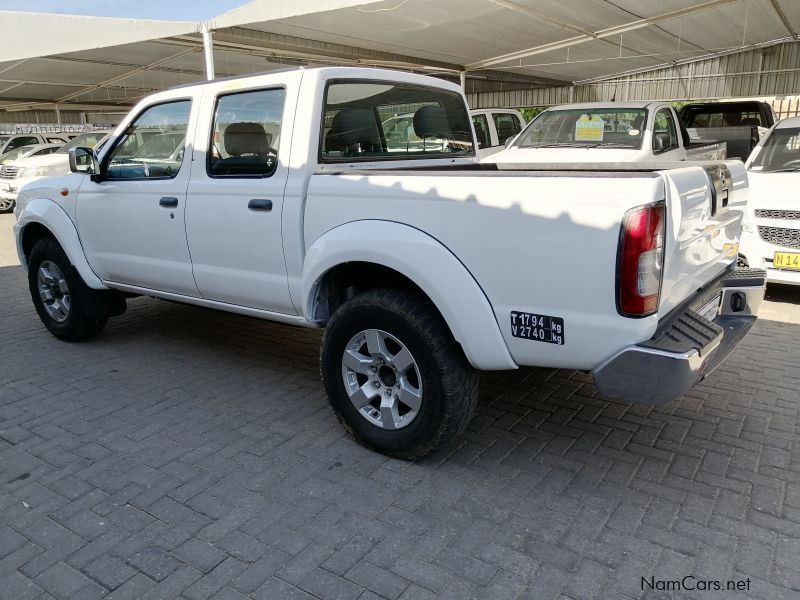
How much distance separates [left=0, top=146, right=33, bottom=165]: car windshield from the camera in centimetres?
1462

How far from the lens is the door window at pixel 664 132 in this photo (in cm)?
823

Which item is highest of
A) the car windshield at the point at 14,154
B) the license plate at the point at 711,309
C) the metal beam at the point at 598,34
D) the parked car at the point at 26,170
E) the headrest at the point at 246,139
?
the metal beam at the point at 598,34

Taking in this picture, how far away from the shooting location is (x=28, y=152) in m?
14.6

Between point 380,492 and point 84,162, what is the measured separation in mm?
3346

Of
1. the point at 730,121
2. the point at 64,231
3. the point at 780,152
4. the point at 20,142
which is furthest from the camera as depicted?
the point at 20,142

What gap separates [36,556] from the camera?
2.60 meters

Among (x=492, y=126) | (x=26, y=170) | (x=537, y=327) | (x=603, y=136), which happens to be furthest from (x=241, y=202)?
(x=26, y=170)

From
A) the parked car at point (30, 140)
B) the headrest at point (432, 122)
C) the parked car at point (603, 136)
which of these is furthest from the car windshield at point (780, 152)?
the parked car at point (30, 140)

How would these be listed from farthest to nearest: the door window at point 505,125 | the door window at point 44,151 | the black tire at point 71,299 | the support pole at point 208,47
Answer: the door window at point 44,151 → the door window at point 505,125 → the support pole at point 208,47 → the black tire at point 71,299

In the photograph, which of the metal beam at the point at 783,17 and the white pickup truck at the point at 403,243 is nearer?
the white pickup truck at the point at 403,243

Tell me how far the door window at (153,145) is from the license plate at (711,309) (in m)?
3.20

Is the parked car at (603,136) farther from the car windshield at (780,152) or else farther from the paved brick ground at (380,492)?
the paved brick ground at (380,492)

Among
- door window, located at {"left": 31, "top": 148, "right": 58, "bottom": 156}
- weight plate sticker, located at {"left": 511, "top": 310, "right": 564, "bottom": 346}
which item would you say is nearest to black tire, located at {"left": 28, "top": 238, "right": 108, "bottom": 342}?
weight plate sticker, located at {"left": 511, "top": 310, "right": 564, "bottom": 346}

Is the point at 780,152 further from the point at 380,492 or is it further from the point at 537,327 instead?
the point at 380,492
